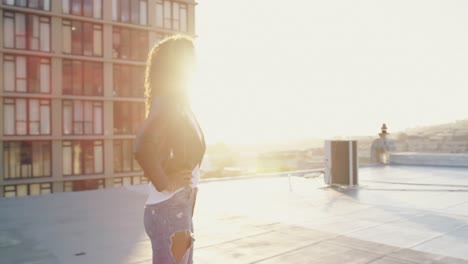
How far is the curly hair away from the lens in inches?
103

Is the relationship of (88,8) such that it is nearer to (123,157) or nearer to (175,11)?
(175,11)

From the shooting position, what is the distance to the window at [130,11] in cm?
3453

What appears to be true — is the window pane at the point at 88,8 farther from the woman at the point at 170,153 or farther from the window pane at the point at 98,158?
the woman at the point at 170,153

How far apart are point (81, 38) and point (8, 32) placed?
16.8ft

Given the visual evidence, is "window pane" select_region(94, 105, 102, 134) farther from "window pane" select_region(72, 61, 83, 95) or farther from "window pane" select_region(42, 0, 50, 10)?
"window pane" select_region(42, 0, 50, 10)

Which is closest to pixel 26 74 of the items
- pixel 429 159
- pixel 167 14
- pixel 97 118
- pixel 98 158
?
pixel 97 118

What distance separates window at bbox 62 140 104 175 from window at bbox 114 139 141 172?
50.9 inches

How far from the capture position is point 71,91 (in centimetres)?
3216

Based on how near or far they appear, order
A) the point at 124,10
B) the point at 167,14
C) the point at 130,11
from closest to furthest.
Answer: the point at 124,10 → the point at 130,11 → the point at 167,14

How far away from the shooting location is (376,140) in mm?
20281

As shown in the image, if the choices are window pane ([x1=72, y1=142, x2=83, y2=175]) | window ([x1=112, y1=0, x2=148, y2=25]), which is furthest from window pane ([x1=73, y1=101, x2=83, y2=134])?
window ([x1=112, y1=0, x2=148, y2=25])

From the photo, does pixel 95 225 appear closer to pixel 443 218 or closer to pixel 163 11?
pixel 443 218

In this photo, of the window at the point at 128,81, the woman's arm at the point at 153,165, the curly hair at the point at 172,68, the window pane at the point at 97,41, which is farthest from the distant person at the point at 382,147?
the window pane at the point at 97,41

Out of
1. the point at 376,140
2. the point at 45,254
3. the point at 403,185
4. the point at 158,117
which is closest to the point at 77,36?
the point at 376,140
